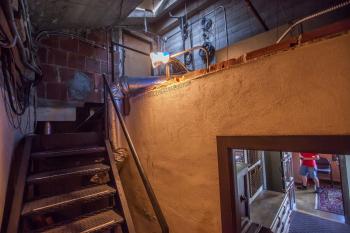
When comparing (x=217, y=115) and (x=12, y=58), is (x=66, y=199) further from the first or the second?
(x=217, y=115)

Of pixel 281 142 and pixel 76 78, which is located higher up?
pixel 76 78

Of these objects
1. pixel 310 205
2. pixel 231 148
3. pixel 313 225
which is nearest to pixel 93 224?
pixel 231 148

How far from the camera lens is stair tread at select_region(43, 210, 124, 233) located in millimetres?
1855

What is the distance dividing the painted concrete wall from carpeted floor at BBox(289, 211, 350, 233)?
3.99 meters

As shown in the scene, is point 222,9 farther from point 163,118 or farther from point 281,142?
point 281,142

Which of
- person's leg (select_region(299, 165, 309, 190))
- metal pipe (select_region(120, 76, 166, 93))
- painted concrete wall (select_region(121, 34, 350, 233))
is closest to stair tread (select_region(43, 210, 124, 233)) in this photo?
painted concrete wall (select_region(121, 34, 350, 233))

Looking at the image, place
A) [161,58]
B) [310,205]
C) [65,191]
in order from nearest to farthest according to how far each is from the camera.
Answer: [65,191], [161,58], [310,205]

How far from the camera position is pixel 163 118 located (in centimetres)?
267

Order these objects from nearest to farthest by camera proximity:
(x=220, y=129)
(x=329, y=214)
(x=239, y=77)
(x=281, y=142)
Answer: (x=281, y=142), (x=239, y=77), (x=220, y=129), (x=329, y=214)

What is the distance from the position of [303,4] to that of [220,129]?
3250 millimetres

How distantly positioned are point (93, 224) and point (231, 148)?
Answer: 1.50 metres

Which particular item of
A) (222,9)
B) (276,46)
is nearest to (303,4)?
(222,9)

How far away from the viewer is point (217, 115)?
2.01 metres

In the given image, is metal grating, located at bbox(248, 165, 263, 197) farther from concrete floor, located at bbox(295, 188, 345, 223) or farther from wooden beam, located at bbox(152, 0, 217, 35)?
wooden beam, located at bbox(152, 0, 217, 35)
